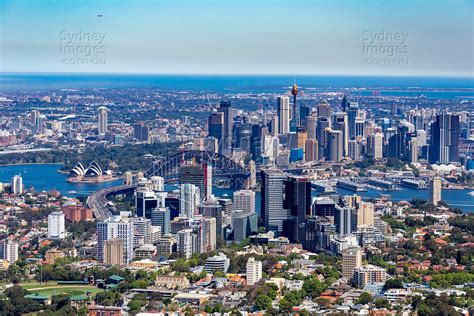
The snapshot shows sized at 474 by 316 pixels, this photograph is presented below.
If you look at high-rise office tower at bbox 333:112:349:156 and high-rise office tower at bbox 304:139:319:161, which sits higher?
high-rise office tower at bbox 333:112:349:156

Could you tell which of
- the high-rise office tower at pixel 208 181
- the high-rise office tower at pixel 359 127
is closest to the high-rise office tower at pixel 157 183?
the high-rise office tower at pixel 208 181

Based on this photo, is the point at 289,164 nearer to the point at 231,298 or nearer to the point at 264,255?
the point at 264,255

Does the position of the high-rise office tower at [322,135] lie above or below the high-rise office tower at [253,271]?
above

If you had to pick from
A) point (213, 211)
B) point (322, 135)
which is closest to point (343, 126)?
point (322, 135)

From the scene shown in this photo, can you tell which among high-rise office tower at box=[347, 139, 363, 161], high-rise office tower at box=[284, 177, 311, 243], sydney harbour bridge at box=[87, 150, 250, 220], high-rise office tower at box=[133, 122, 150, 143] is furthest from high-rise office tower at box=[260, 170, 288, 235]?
high-rise office tower at box=[133, 122, 150, 143]

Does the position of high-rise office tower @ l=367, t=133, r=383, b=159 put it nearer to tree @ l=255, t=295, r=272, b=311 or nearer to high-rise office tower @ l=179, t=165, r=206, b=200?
high-rise office tower @ l=179, t=165, r=206, b=200

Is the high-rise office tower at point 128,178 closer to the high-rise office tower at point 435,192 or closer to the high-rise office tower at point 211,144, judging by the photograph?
the high-rise office tower at point 211,144
